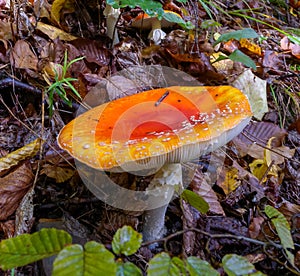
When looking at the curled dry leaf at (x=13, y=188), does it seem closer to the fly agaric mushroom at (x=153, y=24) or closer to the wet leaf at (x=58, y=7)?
the wet leaf at (x=58, y=7)

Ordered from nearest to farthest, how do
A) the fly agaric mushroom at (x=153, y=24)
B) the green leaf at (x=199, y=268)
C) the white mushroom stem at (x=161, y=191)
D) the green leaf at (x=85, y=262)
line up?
the green leaf at (x=85, y=262) → the green leaf at (x=199, y=268) → the white mushroom stem at (x=161, y=191) → the fly agaric mushroom at (x=153, y=24)

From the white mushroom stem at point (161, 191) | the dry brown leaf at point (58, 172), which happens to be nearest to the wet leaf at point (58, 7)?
the dry brown leaf at point (58, 172)

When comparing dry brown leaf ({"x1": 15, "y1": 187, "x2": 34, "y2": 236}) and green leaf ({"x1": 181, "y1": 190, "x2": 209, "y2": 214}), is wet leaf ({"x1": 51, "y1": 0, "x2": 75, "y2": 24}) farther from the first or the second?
green leaf ({"x1": 181, "y1": 190, "x2": 209, "y2": 214})

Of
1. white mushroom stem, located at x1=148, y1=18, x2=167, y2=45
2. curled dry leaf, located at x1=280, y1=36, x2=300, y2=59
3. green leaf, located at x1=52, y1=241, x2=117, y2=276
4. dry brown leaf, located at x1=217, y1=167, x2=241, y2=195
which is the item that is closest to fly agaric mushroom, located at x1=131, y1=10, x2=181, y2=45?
white mushroom stem, located at x1=148, y1=18, x2=167, y2=45

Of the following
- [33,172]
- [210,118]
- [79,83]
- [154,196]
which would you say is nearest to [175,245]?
[154,196]

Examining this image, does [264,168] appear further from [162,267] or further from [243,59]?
[162,267]
